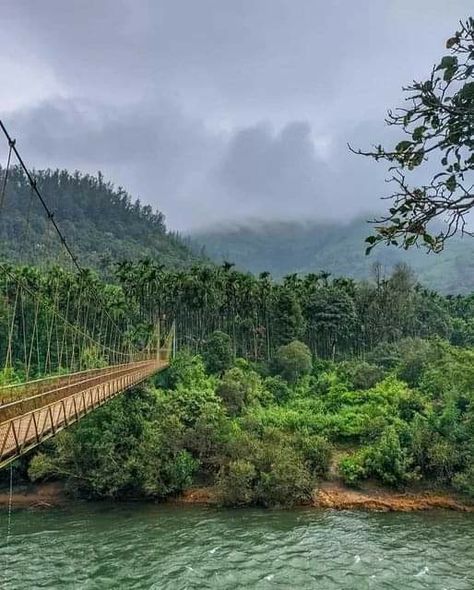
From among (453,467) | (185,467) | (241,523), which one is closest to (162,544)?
(241,523)

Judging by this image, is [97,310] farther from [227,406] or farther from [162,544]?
[162,544]

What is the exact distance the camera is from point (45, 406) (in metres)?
8.59

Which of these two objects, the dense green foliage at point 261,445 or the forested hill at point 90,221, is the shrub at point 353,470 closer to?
the dense green foliage at point 261,445

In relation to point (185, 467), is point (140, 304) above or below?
above

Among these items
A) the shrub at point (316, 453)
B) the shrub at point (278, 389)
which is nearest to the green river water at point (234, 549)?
the shrub at point (316, 453)

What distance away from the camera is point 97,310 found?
33.0m

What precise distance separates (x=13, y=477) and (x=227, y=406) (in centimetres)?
964

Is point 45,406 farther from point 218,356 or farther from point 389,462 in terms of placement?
point 218,356

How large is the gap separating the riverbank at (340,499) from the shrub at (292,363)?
39.3 ft

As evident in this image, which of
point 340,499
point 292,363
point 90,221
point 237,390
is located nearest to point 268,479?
point 340,499

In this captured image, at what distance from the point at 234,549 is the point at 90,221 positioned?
10509 centimetres

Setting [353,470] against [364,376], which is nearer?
[353,470]

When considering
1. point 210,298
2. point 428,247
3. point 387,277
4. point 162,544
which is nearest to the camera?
point 428,247

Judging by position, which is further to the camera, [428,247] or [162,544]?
[162,544]
